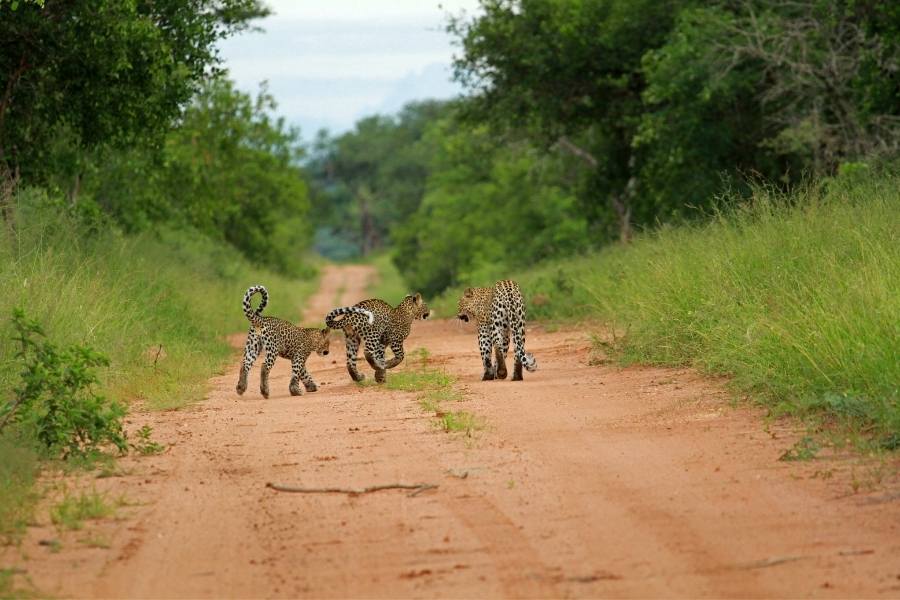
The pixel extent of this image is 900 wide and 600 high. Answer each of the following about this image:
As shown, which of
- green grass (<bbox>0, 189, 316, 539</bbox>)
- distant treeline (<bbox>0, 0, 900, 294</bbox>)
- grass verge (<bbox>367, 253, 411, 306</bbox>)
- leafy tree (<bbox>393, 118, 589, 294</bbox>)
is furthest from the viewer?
grass verge (<bbox>367, 253, 411, 306</bbox>)

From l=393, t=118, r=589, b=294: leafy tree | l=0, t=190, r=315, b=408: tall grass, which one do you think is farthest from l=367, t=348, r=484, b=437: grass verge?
l=393, t=118, r=589, b=294: leafy tree

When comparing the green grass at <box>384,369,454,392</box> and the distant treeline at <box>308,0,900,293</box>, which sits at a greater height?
the distant treeline at <box>308,0,900,293</box>

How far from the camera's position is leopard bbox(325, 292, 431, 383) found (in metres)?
14.2

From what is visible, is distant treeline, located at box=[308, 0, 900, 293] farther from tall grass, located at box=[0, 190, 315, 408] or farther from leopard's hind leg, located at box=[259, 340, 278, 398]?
tall grass, located at box=[0, 190, 315, 408]

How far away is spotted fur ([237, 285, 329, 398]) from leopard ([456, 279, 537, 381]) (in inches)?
61.6

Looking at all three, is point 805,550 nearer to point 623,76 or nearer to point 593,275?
point 593,275

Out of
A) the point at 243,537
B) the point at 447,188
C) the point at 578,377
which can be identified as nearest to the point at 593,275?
the point at 578,377

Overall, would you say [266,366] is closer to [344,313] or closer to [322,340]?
[322,340]

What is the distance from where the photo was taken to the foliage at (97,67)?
59.3ft

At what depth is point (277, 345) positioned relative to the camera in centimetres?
1412

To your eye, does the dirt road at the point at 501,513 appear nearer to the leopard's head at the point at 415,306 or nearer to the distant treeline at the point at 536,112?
the leopard's head at the point at 415,306

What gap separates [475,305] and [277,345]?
77.5 inches

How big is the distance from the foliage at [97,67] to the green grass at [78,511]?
34.4 ft

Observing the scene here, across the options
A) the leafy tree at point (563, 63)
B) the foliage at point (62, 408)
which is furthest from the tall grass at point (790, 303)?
the leafy tree at point (563, 63)
